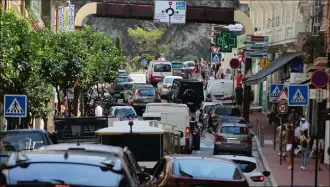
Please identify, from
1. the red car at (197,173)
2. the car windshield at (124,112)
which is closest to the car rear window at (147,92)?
the car windshield at (124,112)

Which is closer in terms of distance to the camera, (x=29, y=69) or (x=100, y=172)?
(x=100, y=172)

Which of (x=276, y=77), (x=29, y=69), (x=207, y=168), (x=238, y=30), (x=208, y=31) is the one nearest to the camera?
(x=207, y=168)

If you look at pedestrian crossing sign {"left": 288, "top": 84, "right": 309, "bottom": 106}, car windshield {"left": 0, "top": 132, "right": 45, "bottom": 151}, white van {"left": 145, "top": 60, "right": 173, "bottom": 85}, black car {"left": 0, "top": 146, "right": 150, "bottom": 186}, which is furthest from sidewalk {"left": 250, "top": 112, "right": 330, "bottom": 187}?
white van {"left": 145, "top": 60, "right": 173, "bottom": 85}

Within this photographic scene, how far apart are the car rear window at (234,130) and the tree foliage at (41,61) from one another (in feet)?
23.1

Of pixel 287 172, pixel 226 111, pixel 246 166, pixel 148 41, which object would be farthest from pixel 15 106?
pixel 148 41

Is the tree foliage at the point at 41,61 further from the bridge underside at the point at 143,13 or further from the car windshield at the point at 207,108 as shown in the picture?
the car windshield at the point at 207,108

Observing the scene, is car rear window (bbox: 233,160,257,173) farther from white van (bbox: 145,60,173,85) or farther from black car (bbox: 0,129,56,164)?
white van (bbox: 145,60,173,85)

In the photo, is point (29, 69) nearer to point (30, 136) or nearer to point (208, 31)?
point (30, 136)

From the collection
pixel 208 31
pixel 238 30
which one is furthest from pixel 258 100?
pixel 208 31

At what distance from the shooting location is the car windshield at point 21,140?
22438 millimetres

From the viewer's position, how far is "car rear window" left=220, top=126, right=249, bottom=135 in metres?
37.2

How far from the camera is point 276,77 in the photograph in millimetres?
61219

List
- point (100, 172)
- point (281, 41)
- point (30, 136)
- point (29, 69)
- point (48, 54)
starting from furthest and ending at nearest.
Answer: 1. point (281, 41)
2. point (48, 54)
3. point (29, 69)
4. point (30, 136)
5. point (100, 172)

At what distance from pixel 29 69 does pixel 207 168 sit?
50.4 feet
